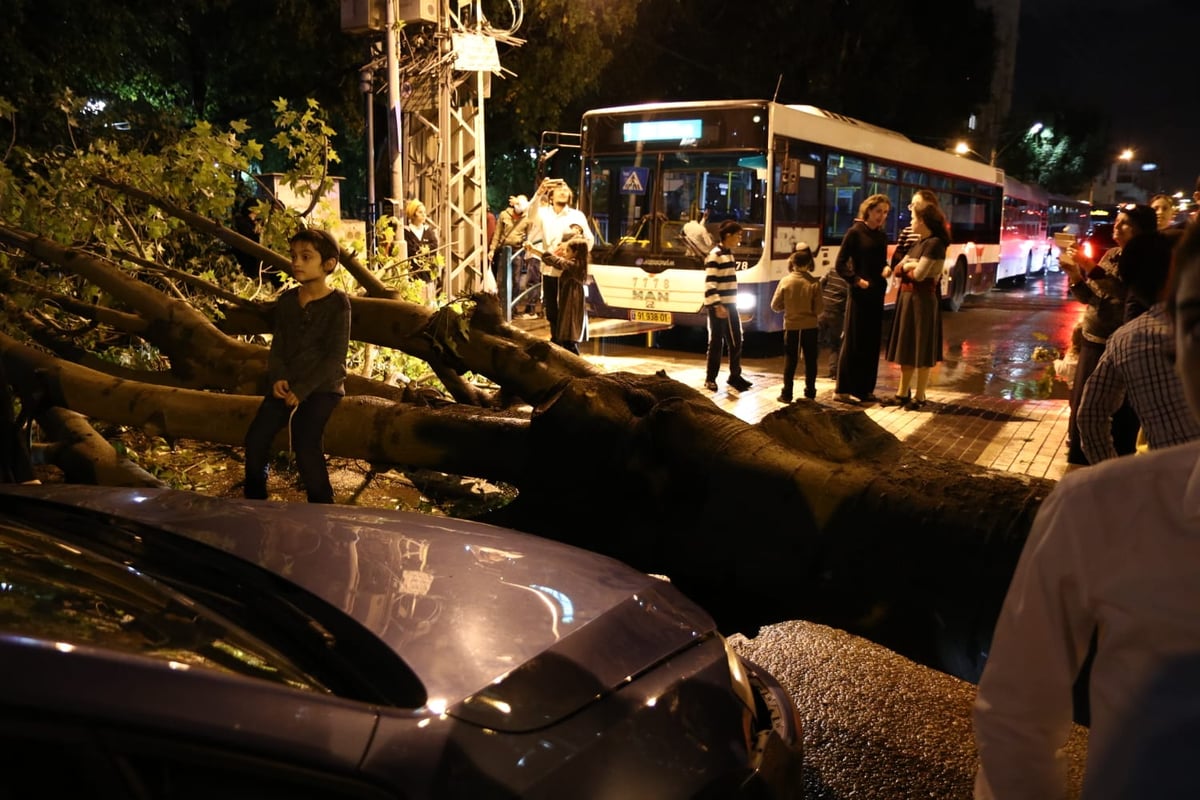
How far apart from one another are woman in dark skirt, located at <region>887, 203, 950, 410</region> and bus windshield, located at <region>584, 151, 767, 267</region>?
4.05 metres

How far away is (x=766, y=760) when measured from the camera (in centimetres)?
225

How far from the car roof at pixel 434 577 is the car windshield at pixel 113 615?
10.7 inches

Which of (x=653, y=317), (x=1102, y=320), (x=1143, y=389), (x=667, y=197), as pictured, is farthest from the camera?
(x=667, y=197)

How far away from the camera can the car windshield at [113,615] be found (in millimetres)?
1707

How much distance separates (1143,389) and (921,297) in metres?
5.72

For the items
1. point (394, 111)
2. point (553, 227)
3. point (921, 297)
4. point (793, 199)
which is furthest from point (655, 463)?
point (793, 199)

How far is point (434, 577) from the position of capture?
236 centimetres

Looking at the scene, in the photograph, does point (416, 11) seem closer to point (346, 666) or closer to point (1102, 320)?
point (1102, 320)

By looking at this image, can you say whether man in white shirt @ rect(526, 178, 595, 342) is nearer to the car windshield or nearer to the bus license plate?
the bus license plate

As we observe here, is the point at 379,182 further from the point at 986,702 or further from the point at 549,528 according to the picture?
the point at 986,702

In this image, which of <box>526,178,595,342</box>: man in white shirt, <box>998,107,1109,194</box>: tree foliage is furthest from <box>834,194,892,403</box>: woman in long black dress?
<box>998,107,1109,194</box>: tree foliage

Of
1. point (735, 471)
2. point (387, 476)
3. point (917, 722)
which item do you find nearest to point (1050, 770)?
point (735, 471)

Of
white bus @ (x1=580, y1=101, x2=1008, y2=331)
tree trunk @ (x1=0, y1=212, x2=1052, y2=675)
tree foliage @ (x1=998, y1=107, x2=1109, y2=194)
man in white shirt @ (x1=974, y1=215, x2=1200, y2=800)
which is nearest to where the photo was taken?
man in white shirt @ (x1=974, y1=215, x2=1200, y2=800)

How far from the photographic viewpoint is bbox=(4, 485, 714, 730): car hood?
1.95 metres
